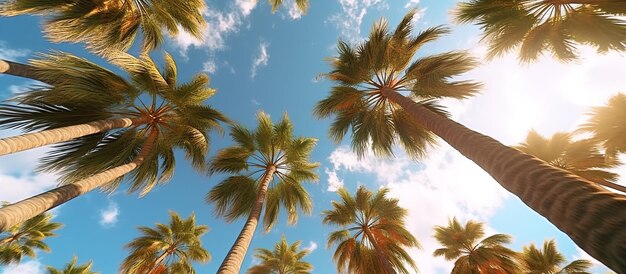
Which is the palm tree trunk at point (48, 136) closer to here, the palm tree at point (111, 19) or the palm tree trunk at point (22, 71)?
the palm tree trunk at point (22, 71)

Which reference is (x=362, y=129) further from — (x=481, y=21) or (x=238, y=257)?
(x=238, y=257)

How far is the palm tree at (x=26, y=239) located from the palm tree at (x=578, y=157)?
3602 centimetres

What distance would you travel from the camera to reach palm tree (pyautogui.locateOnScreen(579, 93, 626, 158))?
1112cm

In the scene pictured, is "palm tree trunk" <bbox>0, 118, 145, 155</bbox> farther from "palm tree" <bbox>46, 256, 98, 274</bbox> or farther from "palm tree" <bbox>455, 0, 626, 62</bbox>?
"palm tree" <bbox>46, 256, 98, 274</bbox>

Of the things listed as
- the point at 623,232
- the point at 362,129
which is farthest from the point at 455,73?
the point at 623,232

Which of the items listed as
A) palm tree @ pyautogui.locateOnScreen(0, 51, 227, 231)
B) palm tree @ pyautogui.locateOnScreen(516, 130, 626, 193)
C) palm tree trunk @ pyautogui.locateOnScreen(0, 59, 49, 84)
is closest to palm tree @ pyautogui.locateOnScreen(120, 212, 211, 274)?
palm tree @ pyautogui.locateOnScreen(0, 51, 227, 231)

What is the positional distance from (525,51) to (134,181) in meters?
14.3

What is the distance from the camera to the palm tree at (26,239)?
21.5 m

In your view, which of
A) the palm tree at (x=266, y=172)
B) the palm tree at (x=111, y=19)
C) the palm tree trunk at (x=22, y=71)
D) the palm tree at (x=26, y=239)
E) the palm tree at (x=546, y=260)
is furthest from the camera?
the palm tree at (x=26, y=239)

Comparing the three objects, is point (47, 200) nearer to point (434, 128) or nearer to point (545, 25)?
point (434, 128)

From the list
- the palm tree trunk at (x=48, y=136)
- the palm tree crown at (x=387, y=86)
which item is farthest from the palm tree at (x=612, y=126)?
the palm tree trunk at (x=48, y=136)

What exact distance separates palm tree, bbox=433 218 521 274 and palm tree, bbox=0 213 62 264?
105ft

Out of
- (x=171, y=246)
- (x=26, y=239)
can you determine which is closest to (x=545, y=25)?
(x=171, y=246)

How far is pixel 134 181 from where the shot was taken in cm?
954
